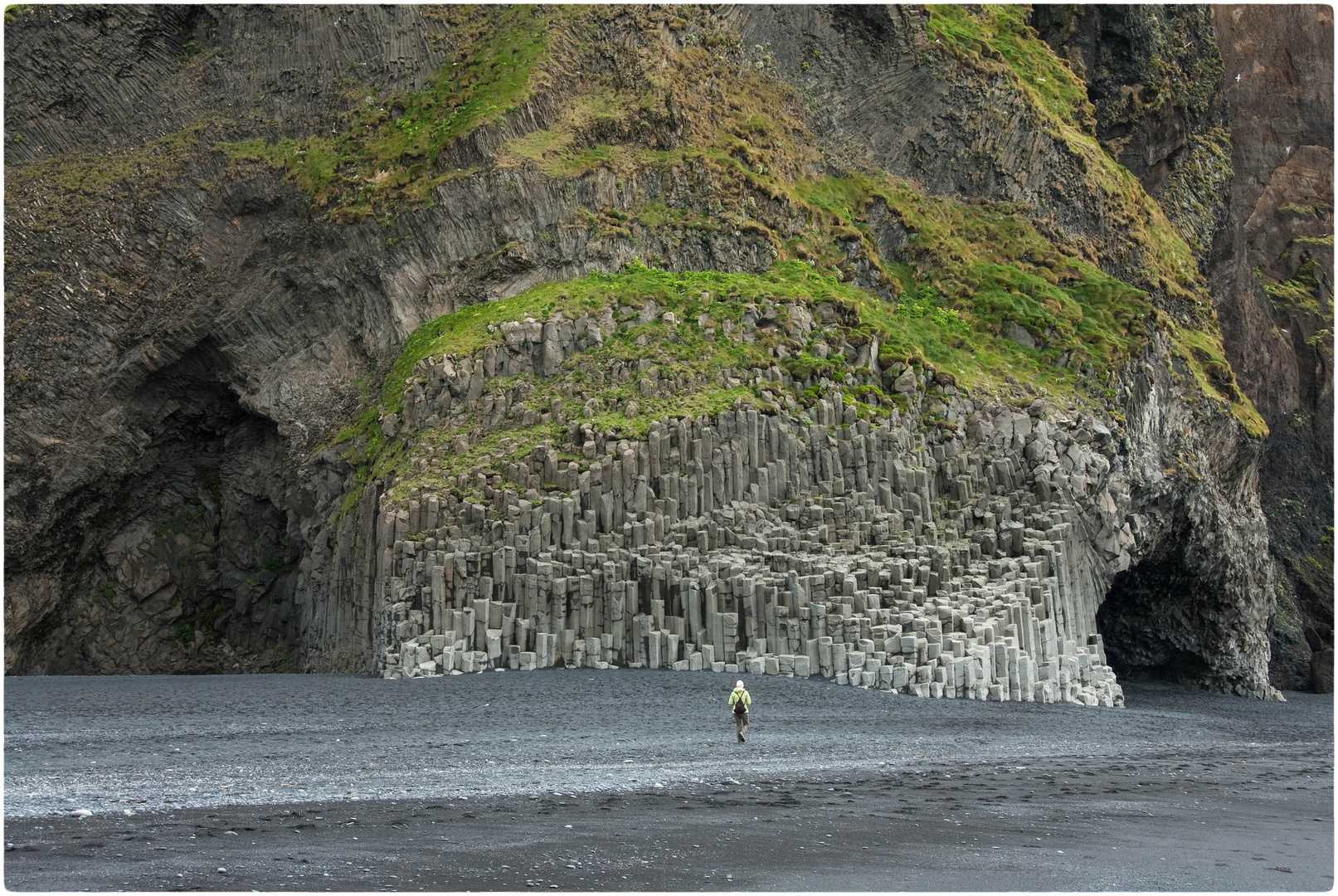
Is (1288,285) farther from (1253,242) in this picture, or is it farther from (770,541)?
(770,541)

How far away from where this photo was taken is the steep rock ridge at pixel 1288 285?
58625mm

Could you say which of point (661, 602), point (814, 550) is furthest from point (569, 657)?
point (814, 550)

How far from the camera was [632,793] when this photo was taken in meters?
18.2

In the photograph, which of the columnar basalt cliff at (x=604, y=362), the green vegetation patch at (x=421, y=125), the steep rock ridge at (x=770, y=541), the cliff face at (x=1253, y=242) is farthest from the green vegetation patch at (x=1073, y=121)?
the green vegetation patch at (x=421, y=125)

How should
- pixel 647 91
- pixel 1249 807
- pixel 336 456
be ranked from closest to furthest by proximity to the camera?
1. pixel 1249 807
2. pixel 336 456
3. pixel 647 91

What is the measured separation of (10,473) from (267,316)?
9422 millimetres

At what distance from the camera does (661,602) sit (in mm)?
33812

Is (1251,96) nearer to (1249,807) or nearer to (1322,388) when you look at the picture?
(1322,388)

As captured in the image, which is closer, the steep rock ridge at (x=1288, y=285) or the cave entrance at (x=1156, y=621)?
the cave entrance at (x=1156, y=621)

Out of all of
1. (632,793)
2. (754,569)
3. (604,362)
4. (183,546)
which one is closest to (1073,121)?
(604,362)

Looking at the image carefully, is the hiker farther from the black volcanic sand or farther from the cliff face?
the cliff face

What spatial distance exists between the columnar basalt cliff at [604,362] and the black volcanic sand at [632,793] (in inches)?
155

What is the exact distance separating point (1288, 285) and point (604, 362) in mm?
39840

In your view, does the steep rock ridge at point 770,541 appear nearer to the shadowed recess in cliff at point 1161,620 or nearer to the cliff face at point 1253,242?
the shadowed recess in cliff at point 1161,620
